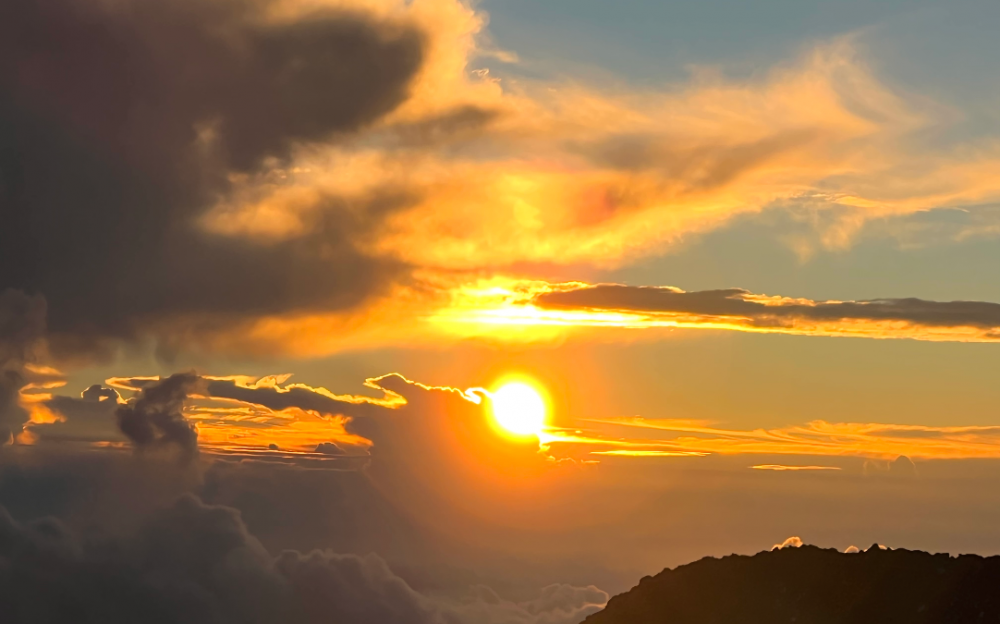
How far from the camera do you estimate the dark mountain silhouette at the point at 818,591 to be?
14038 cm

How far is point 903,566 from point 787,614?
1965 centimetres

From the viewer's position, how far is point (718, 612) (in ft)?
570

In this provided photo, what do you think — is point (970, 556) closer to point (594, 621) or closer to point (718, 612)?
point (718, 612)

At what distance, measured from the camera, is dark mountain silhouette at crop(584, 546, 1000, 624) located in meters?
140

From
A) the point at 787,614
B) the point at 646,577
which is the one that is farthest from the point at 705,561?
the point at 787,614

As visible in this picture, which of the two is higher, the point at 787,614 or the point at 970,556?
the point at 970,556

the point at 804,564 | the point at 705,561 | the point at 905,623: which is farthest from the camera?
the point at 705,561

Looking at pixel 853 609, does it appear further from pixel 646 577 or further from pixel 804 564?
pixel 646 577

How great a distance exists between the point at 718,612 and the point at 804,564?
1693 centimetres

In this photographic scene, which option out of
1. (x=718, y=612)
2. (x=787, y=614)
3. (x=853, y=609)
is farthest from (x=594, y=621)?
(x=853, y=609)

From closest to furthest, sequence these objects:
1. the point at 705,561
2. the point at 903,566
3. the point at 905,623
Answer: the point at 905,623 → the point at 903,566 → the point at 705,561

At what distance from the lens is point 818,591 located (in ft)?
528

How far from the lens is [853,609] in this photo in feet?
499

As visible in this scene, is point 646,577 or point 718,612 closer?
point 718,612
